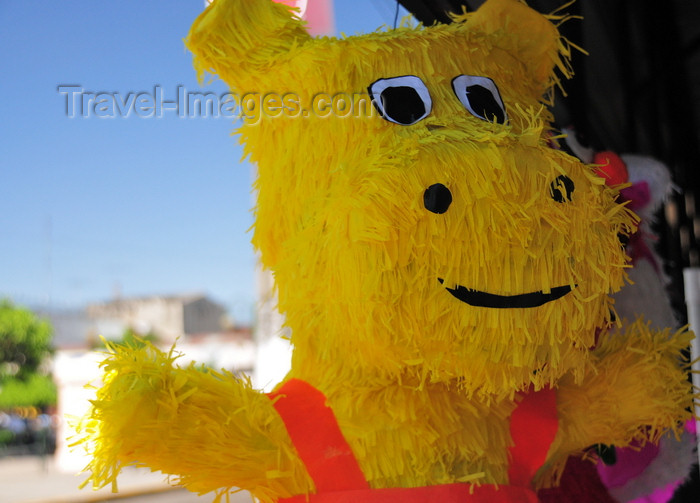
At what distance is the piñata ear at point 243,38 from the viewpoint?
2.39ft

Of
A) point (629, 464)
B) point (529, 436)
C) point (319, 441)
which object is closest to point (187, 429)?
point (319, 441)

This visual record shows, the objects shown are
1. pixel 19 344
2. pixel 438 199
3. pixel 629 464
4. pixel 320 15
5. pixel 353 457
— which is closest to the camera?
pixel 438 199

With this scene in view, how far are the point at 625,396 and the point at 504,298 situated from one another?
35 centimetres

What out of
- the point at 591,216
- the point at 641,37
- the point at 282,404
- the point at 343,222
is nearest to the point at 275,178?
the point at 343,222

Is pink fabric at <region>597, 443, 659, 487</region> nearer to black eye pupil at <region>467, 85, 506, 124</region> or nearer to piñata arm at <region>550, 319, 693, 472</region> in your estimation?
piñata arm at <region>550, 319, 693, 472</region>

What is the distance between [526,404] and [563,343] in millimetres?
198

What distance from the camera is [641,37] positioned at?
2270 mm

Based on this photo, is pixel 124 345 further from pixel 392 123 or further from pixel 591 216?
pixel 591 216

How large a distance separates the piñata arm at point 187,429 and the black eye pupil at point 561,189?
0.42m

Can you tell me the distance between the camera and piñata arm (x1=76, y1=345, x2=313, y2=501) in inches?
24.0

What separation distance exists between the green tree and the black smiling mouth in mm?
17576

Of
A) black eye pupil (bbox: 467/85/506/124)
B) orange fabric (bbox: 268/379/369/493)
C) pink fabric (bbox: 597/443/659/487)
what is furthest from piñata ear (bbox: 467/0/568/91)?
pink fabric (bbox: 597/443/659/487)

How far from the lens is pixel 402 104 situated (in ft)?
2.38

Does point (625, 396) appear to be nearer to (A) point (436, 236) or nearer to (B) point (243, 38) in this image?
(A) point (436, 236)
